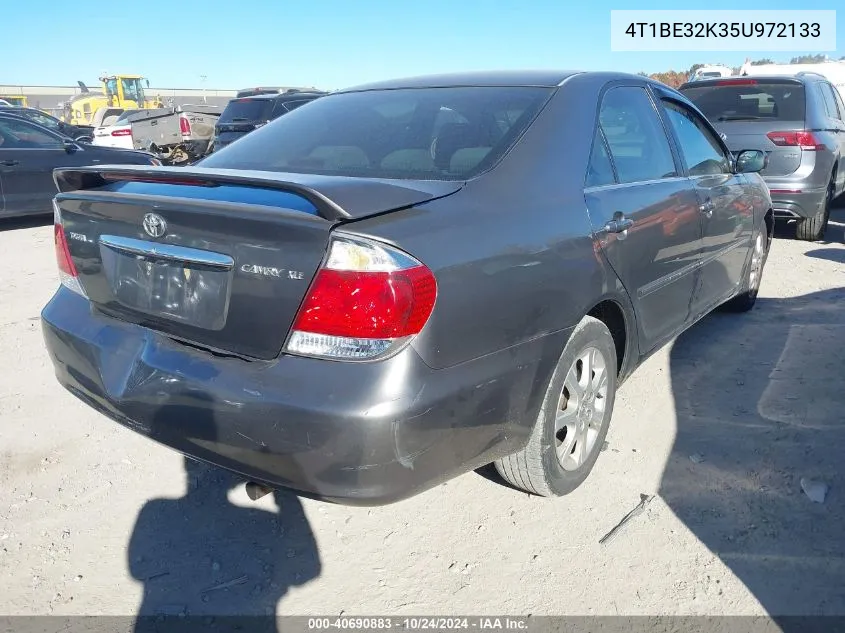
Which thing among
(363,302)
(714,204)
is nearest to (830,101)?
(714,204)

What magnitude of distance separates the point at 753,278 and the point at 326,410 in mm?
3996

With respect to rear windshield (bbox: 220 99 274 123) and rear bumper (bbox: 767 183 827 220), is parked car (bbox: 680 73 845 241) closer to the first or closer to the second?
rear bumper (bbox: 767 183 827 220)

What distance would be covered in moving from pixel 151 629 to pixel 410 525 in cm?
94

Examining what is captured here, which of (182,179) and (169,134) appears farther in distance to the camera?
(169,134)

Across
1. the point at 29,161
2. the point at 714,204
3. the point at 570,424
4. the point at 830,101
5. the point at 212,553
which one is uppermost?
the point at 29,161

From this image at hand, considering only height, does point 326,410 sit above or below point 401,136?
below

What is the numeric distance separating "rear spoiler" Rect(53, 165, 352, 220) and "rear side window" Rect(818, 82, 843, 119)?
7515mm

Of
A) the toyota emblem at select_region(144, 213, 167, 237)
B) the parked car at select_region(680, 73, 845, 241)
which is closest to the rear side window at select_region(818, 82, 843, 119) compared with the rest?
the parked car at select_region(680, 73, 845, 241)

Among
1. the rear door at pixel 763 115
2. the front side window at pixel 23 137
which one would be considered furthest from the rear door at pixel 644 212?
the front side window at pixel 23 137

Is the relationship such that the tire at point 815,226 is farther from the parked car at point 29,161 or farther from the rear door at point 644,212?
the parked car at point 29,161

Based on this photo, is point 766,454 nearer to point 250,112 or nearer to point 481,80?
point 481,80

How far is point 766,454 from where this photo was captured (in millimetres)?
2973

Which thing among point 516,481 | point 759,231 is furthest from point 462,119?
point 759,231

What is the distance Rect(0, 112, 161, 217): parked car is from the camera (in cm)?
862
